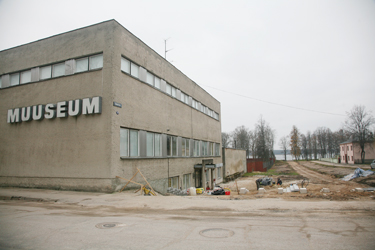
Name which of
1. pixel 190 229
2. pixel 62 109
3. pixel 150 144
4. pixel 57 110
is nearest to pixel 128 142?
pixel 150 144

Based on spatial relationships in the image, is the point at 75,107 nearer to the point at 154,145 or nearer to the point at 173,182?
the point at 154,145

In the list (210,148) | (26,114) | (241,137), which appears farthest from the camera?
(241,137)

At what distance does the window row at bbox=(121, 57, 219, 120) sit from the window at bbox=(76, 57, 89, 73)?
2158mm

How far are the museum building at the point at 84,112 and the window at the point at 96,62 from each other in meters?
0.07

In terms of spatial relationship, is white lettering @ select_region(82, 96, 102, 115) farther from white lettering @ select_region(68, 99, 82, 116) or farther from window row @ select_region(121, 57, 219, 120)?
window row @ select_region(121, 57, 219, 120)

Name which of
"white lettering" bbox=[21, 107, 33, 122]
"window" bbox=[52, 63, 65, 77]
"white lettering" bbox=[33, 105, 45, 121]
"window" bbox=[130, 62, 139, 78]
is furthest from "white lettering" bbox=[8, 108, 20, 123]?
"window" bbox=[130, 62, 139, 78]

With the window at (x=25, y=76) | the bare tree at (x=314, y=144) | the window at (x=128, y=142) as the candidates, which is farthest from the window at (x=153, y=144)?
the bare tree at (x=314, y=144)

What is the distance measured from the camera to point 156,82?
19500mm

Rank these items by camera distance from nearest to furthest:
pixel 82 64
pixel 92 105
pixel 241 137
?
pixel 92 105
pixel 82 64
pixel 241 137

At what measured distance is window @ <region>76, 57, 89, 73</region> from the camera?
1507 cm

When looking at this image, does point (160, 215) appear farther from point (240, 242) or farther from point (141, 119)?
point (141, 119)

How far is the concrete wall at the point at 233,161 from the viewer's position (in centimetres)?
3869

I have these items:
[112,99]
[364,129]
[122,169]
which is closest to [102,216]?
[122,169]

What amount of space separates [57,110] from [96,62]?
3.82 metres
